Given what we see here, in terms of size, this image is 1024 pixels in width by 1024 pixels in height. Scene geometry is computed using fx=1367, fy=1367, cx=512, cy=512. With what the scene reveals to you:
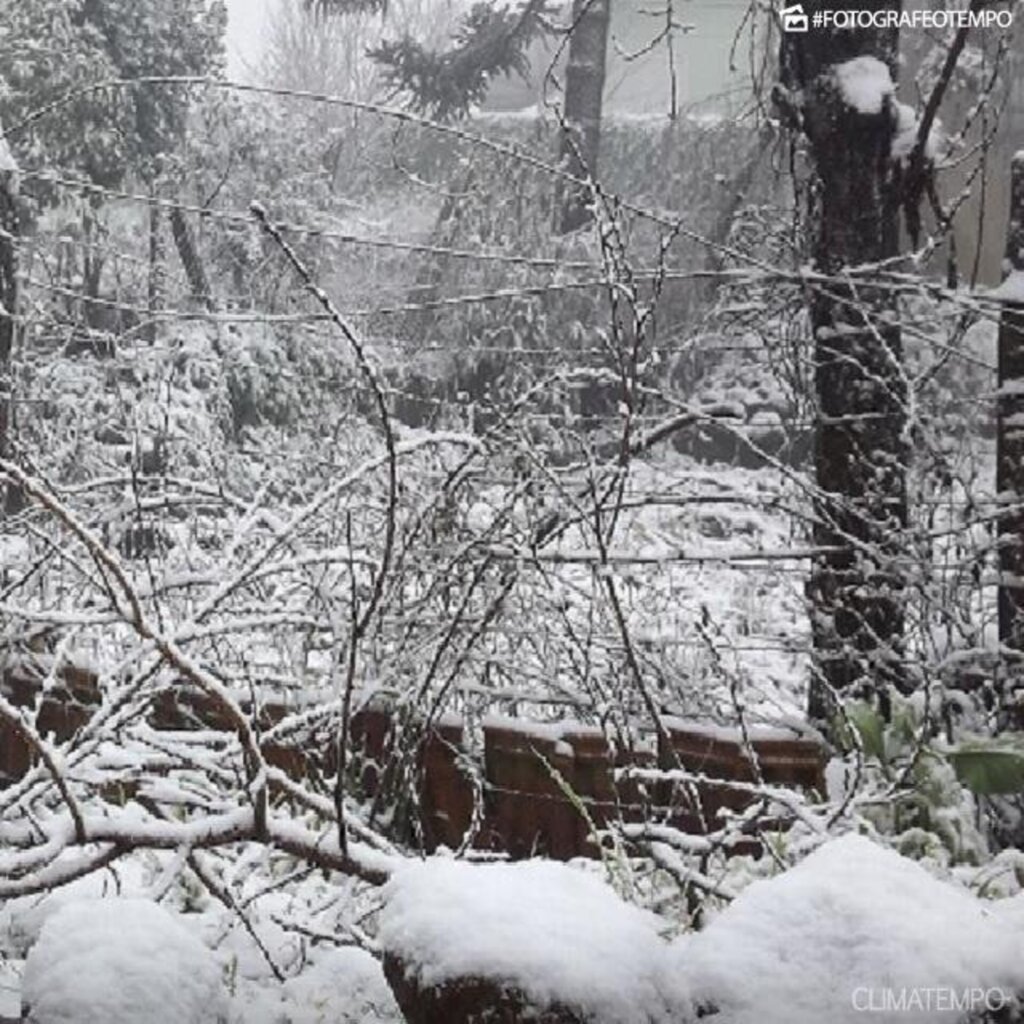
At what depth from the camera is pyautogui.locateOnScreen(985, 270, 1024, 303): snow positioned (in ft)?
12.9

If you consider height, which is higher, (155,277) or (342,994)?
(155,277)

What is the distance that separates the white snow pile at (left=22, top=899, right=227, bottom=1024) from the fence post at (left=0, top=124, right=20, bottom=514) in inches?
104

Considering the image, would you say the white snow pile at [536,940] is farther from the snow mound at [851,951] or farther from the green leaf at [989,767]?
the green leaf at [989,767]

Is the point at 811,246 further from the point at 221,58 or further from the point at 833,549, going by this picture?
the point at 221,58

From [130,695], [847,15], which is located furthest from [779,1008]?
[847,15]

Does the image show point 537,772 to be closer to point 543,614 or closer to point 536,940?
point 543,614

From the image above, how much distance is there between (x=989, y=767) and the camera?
346 cm

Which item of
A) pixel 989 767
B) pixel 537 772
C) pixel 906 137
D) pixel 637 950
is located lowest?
pixel 537 772

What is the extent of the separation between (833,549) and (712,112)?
17597 mm

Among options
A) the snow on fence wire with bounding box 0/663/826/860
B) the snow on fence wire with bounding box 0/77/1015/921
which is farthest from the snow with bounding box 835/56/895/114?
the snow on fence wire with bounding box 0/663/826/860

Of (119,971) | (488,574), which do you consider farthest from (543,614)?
(119,971)

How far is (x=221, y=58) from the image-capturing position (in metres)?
13.5

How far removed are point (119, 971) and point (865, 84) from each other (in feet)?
13.0

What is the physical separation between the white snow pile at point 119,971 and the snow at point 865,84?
149 inches
